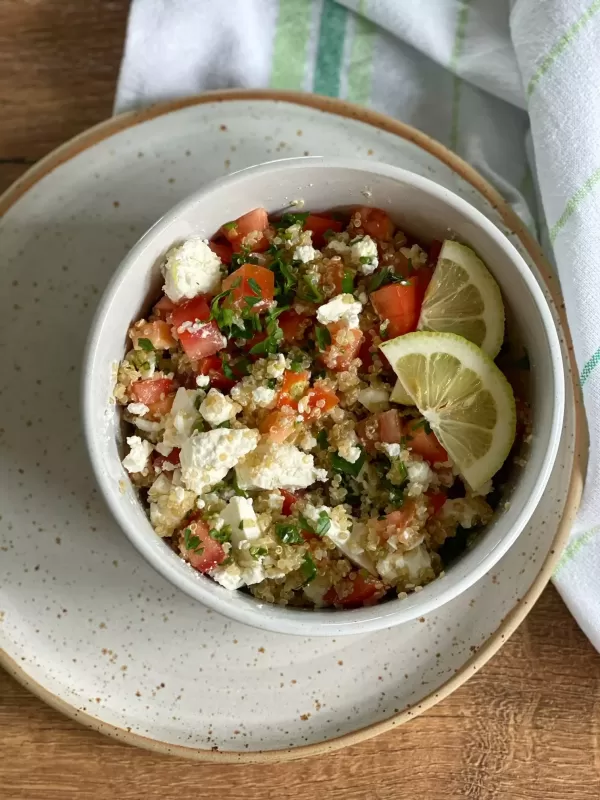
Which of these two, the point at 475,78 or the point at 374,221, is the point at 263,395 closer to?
the point at 374,221

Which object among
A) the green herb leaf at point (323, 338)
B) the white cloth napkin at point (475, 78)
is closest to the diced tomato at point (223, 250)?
the green herb leaf at point (323, 338)

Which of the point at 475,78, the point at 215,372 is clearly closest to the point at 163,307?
the point at 215,372

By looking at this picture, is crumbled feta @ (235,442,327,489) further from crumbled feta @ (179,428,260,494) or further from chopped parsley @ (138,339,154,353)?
chopped parsley @ (138,339,154,353)

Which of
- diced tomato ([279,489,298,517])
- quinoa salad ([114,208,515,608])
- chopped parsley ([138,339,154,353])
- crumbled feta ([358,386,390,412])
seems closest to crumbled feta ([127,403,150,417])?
quinoa salad ([114,208,515,608])

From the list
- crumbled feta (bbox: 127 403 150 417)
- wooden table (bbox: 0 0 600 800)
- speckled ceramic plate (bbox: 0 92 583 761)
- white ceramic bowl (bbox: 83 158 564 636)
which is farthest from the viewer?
wooden table (bbox: 0 0 600 800)

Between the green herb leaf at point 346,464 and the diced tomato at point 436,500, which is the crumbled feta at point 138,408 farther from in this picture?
the diced tomato at point 436,500

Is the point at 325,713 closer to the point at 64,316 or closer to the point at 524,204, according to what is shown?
the point at 64,316
